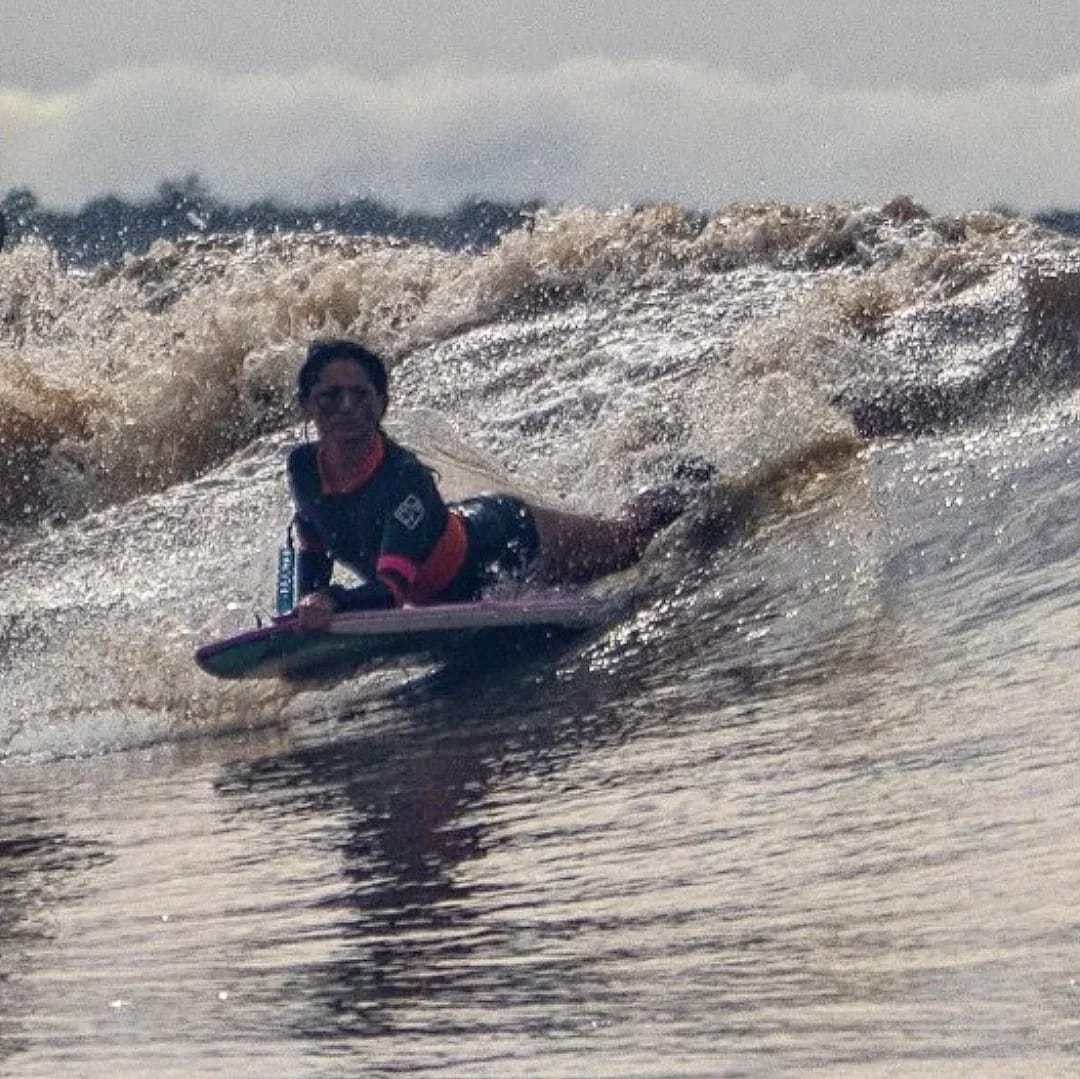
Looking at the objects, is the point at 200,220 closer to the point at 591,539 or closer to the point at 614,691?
the point at 591,539

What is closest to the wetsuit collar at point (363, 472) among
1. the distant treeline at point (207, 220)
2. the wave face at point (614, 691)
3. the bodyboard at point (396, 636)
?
the bodyboard at point (396, 636)

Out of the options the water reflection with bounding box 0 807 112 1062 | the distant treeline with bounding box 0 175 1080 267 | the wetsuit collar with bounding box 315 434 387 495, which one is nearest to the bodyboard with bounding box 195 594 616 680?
the wetsuit collar with bounding box 315 434 387 495

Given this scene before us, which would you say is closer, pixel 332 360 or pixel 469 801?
pixel 469 801

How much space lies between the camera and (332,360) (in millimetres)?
8859

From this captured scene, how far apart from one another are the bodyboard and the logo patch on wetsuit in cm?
29

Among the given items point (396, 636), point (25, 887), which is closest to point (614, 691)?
point (396, 636)

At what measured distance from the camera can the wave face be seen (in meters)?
4.58

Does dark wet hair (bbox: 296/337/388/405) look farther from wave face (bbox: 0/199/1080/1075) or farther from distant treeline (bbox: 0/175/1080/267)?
distant treeline (bbox: 0/175/1080/267)

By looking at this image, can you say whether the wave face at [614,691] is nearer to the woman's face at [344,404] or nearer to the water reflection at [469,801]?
the water reflection at [469,801]

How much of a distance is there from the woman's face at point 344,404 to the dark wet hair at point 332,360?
17 millimetres

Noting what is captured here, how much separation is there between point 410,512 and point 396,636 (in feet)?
1.44

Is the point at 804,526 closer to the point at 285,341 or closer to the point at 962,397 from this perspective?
the point at 962,397

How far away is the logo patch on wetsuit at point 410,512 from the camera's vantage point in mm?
8711

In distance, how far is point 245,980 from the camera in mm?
4973
